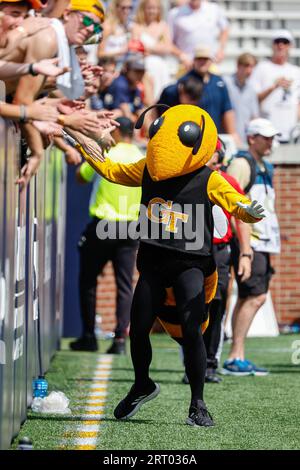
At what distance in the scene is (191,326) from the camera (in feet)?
22.6

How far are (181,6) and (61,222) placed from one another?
15.4 ft

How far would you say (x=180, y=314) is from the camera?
692 cm

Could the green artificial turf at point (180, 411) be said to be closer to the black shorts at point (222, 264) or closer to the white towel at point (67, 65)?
the black shorts at point (222, 264)

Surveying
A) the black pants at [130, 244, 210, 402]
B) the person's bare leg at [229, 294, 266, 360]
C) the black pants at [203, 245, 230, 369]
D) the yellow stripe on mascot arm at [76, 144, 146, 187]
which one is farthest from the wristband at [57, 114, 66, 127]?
the person's bare leg at [229, 294, 266, 360]

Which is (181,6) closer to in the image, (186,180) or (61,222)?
(61,222)

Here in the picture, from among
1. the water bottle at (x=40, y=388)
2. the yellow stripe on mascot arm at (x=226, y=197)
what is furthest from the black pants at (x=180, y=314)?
the water bottle at (x=40, y=388)

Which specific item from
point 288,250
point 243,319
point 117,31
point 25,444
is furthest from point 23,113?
point 288,250

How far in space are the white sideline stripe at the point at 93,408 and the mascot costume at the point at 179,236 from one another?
0.39 meters

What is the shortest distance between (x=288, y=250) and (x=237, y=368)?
5420mm

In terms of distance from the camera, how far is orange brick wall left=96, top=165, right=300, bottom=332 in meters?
15.1

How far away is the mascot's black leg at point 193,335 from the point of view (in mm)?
6836

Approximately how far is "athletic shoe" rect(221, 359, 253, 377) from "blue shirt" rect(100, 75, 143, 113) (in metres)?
4.33

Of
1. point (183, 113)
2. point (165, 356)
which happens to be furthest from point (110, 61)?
point (183, 113)

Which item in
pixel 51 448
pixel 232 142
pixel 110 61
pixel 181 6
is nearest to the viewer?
pixel 51 448
